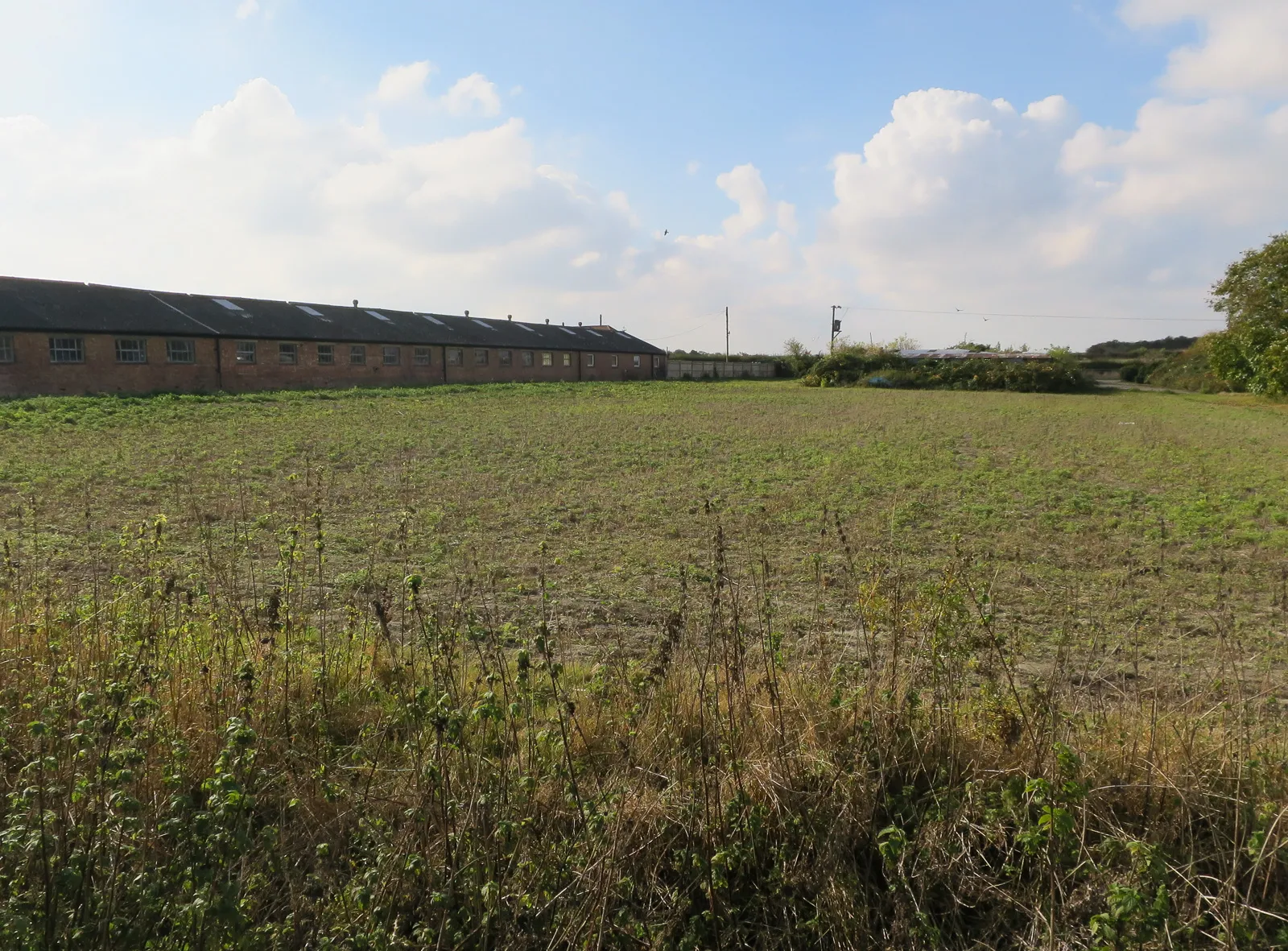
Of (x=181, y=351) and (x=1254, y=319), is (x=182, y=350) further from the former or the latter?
(x=1254, y=319)

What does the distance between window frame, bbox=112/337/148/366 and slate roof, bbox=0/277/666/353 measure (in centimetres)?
26

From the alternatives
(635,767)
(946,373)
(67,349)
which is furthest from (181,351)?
(946,373)

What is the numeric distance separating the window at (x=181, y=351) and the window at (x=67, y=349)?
9.05 ft

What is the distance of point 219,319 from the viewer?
32.1 meters

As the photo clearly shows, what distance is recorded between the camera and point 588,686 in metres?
4.14

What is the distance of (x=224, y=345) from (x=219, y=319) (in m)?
1.90

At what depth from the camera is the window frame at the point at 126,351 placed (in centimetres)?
2794

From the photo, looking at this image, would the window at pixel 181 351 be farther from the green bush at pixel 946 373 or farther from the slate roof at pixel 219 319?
the green bush at pixel 946 373

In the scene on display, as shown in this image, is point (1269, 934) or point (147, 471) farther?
point (147, 471)

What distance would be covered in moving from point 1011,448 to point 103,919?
64.2ft

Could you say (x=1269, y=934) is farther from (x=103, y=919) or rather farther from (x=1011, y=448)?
(x=1011, y=448)

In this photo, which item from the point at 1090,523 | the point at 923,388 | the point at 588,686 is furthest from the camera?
the point at 923,388

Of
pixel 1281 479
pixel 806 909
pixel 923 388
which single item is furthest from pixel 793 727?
pixel 923 388

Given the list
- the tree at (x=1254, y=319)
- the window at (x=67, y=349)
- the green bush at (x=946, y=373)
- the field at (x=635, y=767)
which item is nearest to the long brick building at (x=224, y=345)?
the window at (x=67, y=349)
